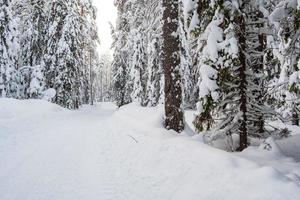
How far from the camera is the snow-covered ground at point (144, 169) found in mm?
5551

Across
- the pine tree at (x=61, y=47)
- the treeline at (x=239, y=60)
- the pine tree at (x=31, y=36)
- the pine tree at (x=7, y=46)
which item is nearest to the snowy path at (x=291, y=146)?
the treeline at (x=239, y=60)

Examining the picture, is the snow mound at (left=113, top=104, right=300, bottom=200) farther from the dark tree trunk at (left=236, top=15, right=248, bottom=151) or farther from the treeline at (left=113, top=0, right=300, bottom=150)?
the treeline at (left=113, top=0, right=300, bottom=150)

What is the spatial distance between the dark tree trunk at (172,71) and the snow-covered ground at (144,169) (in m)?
0.46

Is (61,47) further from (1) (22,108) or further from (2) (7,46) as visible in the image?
(1) (22,108)

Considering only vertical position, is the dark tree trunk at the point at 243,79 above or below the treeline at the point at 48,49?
below

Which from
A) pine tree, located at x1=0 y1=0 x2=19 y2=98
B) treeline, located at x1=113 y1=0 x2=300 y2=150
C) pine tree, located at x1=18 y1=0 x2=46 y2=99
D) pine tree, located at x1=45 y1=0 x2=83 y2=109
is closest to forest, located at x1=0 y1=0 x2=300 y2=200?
A: treeline, located at x1=113 y1=0 x2=300 y2=150

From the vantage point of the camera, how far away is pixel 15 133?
15.3 m

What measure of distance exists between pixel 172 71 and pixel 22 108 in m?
14.5

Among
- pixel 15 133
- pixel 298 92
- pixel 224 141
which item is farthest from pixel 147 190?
pixel 15 133

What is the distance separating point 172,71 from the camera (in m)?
10.8

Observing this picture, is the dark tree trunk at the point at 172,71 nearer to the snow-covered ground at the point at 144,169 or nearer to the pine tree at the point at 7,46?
the snow-covered ground at the point at 144,169

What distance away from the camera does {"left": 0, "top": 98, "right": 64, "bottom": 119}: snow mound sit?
68.8ft

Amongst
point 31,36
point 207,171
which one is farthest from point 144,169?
point 31,36

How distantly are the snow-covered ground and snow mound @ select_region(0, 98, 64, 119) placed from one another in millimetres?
8072
